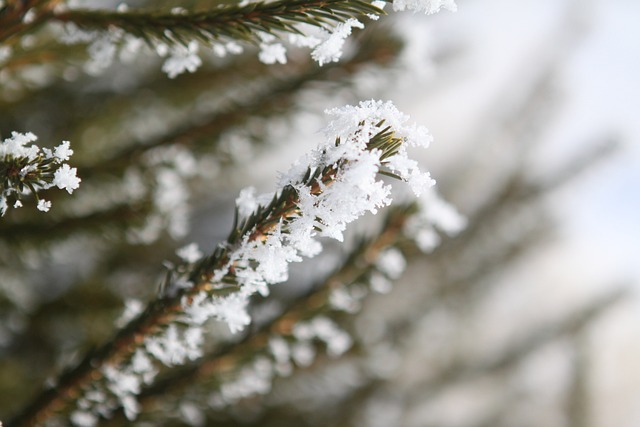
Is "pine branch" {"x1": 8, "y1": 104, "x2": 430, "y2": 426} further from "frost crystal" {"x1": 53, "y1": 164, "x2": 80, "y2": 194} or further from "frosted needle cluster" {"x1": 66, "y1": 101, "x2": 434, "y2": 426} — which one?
"frost crystal" {"x1": 53, "y1": 164, "x2": 80, "y2": 194}

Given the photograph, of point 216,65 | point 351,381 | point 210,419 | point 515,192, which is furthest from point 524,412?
point 216,65

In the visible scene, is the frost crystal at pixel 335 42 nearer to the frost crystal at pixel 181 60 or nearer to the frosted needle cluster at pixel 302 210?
the frosted needle cluster at pixel 302 210

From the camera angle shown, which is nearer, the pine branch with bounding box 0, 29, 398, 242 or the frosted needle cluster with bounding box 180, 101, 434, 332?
the frosted needle cluster with bounding box 180, 101, 434, 332

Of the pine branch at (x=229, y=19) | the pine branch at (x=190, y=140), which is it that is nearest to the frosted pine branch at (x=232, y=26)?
the pine branch at (x=229, y=19)

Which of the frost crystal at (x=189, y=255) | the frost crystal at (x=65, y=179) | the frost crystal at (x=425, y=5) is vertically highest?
the frost crystal at (x=425, y=5)

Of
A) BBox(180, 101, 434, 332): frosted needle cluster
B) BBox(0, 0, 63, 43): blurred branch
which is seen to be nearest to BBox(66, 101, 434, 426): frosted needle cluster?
BBox(180, 101, 434, 332): frosted needle cluster

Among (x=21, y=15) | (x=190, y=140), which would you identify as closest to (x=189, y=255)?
(x=21, y=15)

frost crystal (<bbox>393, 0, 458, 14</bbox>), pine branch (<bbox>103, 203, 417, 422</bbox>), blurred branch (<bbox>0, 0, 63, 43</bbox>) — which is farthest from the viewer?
pine branch (<bbox>103, 203, 417, 422</bbox>)

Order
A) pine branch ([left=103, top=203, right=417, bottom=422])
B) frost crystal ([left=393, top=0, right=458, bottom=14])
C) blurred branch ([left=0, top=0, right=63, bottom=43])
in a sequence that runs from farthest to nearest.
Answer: pine branch ([left=103, top=203, right=417, bottom=422]) < blurred branch ([left=0, top=0, right=63, bottom=43]) < frost crystal ([left=393, top=0, right=458, bottom=14])

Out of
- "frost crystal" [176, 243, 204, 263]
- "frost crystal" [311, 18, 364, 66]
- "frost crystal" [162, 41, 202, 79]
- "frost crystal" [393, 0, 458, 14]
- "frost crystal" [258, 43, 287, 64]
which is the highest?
"frost crystal" [162, 41, 202, 79]
